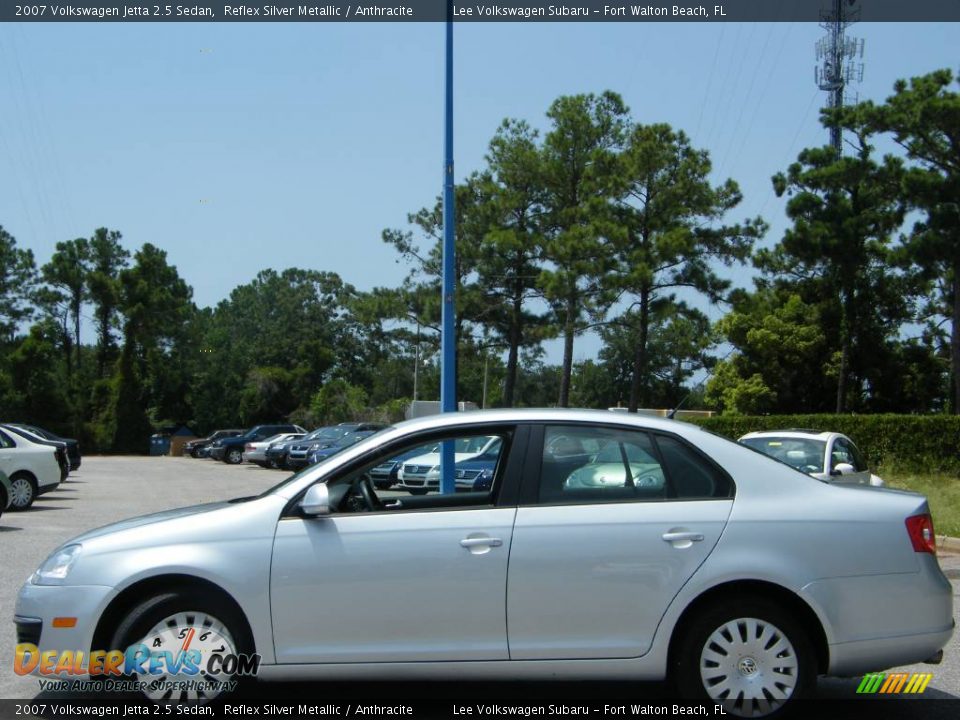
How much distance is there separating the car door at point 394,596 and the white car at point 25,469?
14642 millimetres

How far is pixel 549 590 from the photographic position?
527 cm

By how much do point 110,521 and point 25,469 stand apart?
3.42 m

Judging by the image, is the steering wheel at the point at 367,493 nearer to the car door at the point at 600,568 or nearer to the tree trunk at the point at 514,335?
the car door at the point at 600,568

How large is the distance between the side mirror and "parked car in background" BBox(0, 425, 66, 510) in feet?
47.8

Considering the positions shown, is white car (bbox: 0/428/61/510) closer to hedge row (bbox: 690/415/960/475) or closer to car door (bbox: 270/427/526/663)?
car door (bbox: 270/427/526/663)

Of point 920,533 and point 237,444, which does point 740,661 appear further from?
point 237,444

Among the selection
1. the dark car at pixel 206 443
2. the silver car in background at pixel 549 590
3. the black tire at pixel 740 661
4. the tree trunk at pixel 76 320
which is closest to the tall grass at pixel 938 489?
the silver car in background at pixel 549 590

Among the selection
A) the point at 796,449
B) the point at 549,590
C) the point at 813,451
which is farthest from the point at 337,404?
the point at 549,590

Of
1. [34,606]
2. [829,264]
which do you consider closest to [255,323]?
[829,264]

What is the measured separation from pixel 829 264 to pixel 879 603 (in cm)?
3769

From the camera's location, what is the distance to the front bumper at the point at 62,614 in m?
5.39

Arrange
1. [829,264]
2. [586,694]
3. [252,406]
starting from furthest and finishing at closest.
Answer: [252,406] → [829,264] → [586,694]

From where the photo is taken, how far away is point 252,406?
3219 inches

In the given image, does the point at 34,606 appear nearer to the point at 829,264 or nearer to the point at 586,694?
the point at 586,694
